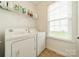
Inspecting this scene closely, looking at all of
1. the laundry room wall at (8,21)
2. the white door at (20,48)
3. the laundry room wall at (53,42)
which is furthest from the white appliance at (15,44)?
the laundry room wall at (53,42)

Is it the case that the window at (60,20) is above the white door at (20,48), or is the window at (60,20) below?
above

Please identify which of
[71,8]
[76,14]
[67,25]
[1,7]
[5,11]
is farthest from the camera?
[67,25]

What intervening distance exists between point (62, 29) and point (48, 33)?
0.78m

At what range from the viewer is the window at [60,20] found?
101 inches

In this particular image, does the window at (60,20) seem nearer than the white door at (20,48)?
No

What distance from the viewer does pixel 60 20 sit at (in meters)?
2.93

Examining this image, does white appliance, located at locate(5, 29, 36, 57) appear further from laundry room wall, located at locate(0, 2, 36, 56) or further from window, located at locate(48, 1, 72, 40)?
window, located at locate(48, 1, 72, 40)

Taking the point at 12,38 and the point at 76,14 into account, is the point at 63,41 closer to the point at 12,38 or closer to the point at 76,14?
the point at 76,14

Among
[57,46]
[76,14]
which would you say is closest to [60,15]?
[76,14]

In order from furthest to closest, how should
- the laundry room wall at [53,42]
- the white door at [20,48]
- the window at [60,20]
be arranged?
1. the window at [60,20]
2. the laundry room wall at [53,42]
3. the white door at [20,48]

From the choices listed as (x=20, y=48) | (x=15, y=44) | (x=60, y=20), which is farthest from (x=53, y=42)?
(x=15, y=44)

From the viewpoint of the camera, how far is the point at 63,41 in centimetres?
269

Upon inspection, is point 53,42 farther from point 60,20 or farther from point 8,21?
point 8,21

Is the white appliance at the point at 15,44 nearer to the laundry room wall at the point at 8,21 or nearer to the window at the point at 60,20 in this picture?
the laundry room wall at the point at 8,21
